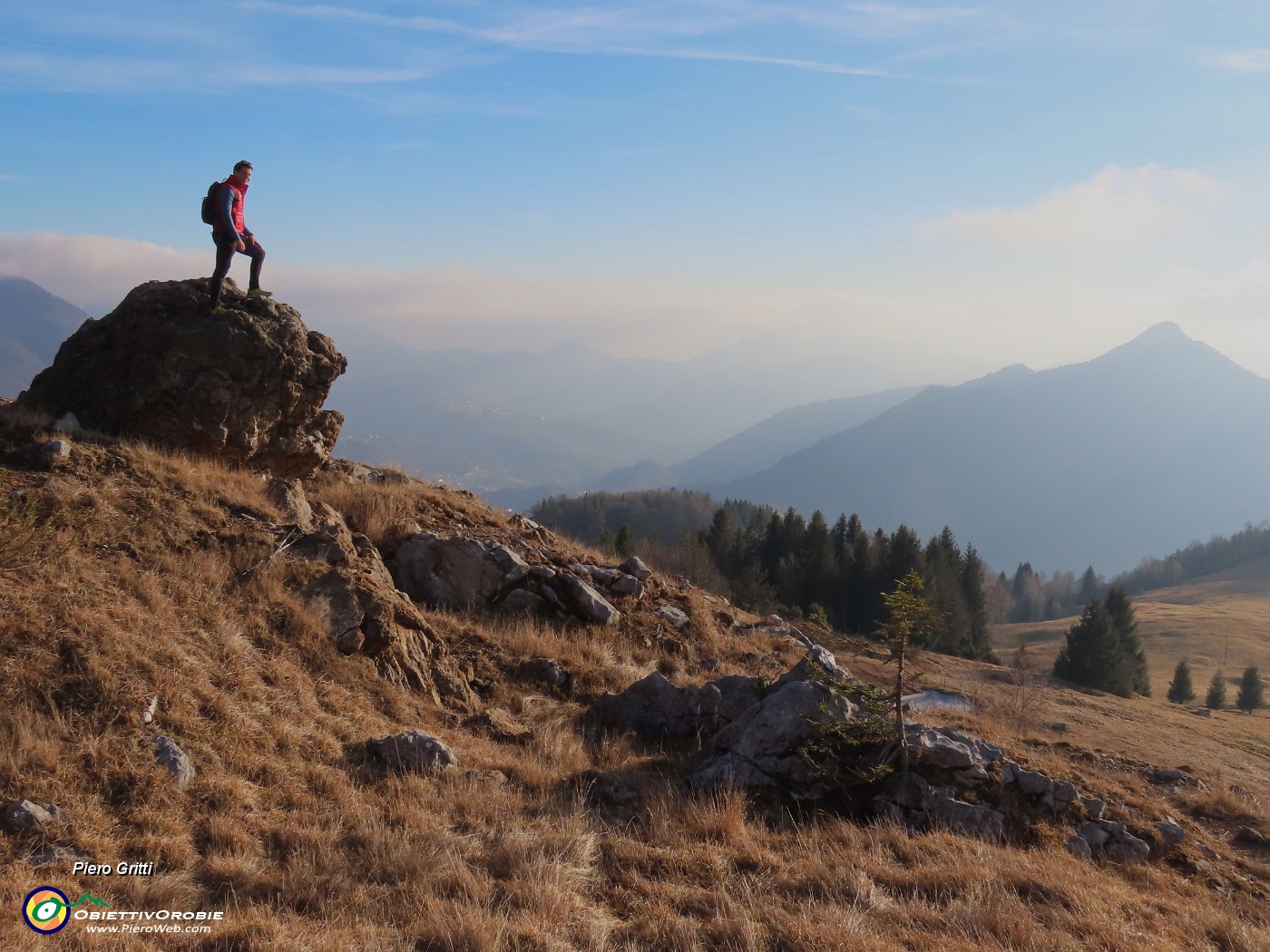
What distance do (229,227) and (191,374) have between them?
2115mm

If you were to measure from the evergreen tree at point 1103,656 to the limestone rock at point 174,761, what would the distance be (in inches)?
2140

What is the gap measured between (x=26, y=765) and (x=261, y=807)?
1454mm

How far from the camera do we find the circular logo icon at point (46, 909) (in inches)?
147

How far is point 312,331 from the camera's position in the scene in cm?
1186

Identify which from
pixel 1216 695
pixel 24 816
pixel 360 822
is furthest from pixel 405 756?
pixel 1216 695

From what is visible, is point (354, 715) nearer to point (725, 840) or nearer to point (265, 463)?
point (725, 840)

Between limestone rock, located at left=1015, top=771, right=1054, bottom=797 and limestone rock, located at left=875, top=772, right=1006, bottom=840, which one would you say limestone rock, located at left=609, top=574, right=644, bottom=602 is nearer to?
limestone rock, located at left=875, top=772, right=1006, bottom=840

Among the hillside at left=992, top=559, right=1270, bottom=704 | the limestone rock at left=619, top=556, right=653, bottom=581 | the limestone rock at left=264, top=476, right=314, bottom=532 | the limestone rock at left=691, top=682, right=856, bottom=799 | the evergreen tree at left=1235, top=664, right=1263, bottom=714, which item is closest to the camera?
the limestone rock at left=691, top=682, right=856, bottom=799

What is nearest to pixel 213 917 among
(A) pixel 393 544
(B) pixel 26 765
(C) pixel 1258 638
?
(B) pixel 26 765

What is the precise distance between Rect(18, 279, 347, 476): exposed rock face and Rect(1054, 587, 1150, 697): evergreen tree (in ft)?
172

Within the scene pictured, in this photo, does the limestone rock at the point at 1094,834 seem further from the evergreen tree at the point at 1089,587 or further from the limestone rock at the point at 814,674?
the evergreen tree at the point at 1089,587

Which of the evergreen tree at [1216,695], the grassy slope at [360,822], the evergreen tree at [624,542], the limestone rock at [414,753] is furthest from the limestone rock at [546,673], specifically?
the evergreen tree at [1216,695]

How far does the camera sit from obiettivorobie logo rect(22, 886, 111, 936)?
374 cm

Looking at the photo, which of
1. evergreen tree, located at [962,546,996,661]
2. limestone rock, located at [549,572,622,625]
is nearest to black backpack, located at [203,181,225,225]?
limestone rock, located at [549,572,622,625]
